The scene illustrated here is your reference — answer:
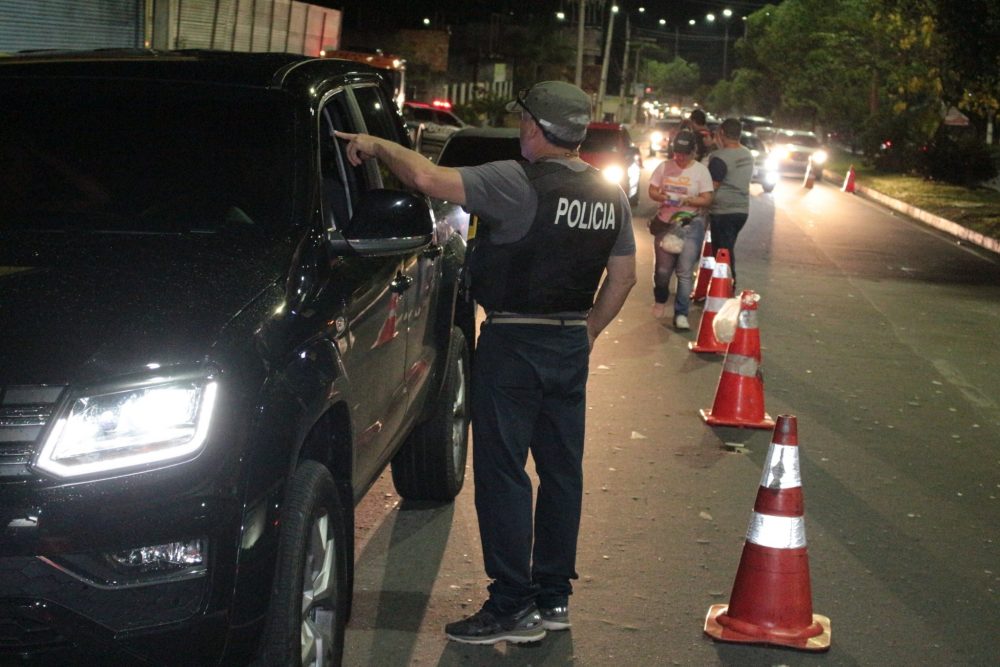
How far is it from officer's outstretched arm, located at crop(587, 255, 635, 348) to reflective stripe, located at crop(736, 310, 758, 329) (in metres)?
3.70

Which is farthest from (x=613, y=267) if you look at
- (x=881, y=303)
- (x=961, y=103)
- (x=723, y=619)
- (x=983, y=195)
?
(x=983, y=195)

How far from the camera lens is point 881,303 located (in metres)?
15.7

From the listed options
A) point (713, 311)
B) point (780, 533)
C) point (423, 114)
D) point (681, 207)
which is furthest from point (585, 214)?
point (423, 114)

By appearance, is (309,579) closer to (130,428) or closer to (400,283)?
(130,428)

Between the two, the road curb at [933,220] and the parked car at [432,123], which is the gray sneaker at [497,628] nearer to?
the road curb at [933,220]

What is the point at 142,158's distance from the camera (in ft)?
15.5

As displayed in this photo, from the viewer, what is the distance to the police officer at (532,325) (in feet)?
15.7

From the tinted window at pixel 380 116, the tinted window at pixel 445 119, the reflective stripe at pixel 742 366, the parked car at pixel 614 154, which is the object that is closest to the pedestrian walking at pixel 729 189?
the reflective stripe at pixel 742 366

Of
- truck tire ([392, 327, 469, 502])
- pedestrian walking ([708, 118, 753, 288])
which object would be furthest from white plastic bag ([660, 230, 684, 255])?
truck tire ([392, 327, 469, 502])

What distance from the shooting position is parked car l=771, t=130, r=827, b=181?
4341 cm

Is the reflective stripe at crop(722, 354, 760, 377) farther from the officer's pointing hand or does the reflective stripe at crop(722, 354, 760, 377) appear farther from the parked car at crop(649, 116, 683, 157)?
the parked car at crop(649, 116, 683, 157)

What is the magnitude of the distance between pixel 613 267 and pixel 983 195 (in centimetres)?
3422

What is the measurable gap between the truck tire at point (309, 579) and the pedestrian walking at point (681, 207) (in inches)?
350

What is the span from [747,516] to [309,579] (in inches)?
134
